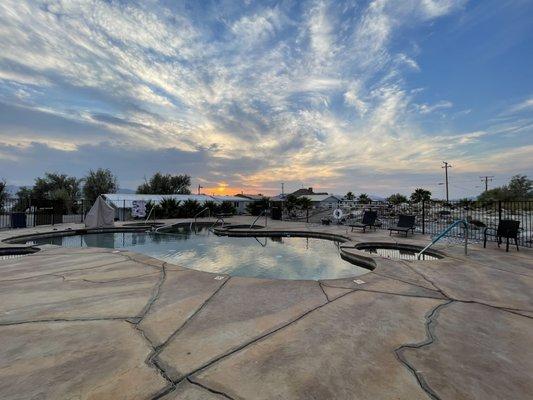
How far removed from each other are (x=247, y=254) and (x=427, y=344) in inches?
256

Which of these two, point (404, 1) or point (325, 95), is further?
point (325, 95)

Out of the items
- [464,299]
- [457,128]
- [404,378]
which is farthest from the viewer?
[457,128]

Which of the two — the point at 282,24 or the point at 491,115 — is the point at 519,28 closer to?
the point at 491,115

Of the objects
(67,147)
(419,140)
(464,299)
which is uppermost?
(67,147)

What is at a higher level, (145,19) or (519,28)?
(145,19)

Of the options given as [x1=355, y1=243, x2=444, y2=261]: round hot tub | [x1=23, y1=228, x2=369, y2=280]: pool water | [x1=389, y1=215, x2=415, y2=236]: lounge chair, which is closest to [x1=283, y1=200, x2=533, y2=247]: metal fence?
[x1=389, y1=215, x2=415, y2=236]: lounge chair

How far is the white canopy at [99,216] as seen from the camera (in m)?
14.0

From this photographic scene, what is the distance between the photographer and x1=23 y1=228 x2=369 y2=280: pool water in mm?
6512

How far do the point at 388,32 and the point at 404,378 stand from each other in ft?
40.0

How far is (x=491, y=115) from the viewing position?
1455 cm

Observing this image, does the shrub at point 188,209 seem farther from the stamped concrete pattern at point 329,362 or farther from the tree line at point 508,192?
the tree line at point 508,192

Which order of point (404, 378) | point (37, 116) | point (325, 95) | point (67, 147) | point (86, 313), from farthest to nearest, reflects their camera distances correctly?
1. point (67, 147)
2. point (37, 116)
3. point (325, 95)
4. point (86, 313)
5. point (404, 378)

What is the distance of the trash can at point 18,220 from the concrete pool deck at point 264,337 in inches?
477

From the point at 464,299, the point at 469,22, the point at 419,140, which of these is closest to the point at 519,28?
the point at 469,22
